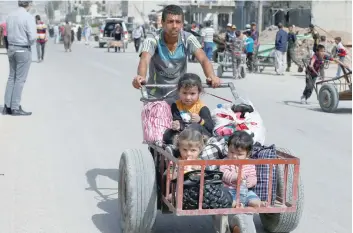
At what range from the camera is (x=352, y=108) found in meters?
14.8

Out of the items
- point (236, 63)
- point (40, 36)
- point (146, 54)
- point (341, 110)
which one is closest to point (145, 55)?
point (146, 54)

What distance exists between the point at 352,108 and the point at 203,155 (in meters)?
9.98

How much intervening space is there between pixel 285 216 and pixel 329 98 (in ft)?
30.0

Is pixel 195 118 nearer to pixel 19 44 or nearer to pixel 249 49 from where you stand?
pixel 19 44

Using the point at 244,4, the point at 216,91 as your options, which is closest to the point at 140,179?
the point at 216,91

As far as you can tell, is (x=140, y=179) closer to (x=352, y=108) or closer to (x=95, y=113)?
(x=95, y=113)

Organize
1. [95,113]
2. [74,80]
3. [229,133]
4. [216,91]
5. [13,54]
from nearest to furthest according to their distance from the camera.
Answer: [229,133]
[13,54]
[95,113]
[216,91]
[74,80]

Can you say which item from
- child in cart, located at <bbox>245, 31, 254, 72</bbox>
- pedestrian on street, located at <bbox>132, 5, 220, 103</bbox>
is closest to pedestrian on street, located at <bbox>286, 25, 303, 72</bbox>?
child in cart, located at <bbox>245, 31, 254, 72</bbox>

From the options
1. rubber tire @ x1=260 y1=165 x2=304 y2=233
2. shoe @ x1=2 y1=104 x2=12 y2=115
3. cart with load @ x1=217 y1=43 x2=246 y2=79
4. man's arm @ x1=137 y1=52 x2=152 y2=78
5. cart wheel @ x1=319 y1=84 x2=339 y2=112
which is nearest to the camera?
rubber tire @ x1=260 y1=165 x2=304 y2=233

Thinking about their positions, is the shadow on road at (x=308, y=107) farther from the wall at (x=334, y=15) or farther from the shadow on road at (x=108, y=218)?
the wall at (x=334, y=15)

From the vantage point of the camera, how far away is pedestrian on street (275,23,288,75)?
24.3 m

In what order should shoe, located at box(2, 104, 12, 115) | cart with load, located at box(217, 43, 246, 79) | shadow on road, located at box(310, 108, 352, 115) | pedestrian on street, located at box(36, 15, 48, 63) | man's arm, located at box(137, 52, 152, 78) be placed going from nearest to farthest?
1. man's arm, located at box(137, 52, 152, 78)
2. shoe, located at box(2, 104, 12, 115)
3. shadow on road, located at box(310, 108, 352, 115)
4. cart with load, located at box(217, 43, 246, 79)
5. pedestrian on street, located at box(36, 15, 48, 63)

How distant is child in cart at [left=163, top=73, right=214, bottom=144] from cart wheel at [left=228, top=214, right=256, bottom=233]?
1116mm

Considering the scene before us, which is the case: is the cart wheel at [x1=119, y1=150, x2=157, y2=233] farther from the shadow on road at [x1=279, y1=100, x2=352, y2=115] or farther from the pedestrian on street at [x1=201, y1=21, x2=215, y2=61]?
the pedestrian on street at [x1=201, y1=21, x2=215, y2=61]
